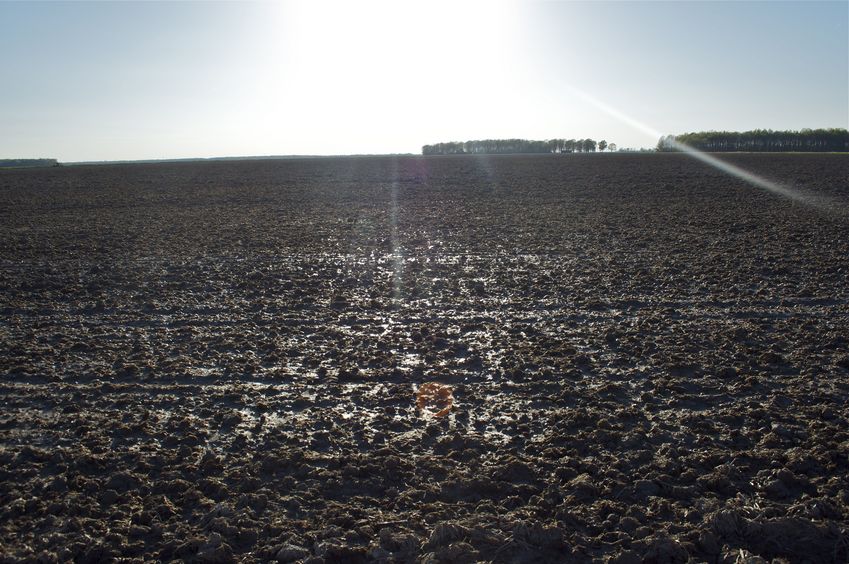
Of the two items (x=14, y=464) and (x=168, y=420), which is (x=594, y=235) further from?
(x=14, y=464)

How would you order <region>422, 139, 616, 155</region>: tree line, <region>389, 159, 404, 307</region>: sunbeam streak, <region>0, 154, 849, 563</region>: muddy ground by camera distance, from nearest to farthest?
<region>0, 154, 849, 563</region>: muddy ground
<region>389, 159, 404, 307</region>: sunbeam streak
<region>422, 139, 616, 155</region>: tree line

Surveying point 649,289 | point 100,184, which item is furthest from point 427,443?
point 100,184

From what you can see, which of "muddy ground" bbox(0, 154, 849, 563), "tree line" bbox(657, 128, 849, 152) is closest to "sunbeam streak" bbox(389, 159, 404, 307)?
"muddy ground" bbox(0, 154, 849, 563)

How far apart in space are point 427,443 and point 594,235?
10.0 m

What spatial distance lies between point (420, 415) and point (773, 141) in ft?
299

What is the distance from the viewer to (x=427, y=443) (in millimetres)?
4996

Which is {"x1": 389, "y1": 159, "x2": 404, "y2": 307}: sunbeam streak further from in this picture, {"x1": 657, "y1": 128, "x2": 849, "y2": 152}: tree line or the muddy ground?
{"x1": 657, "y1": 128, "x2": 849, "y2": 152}: tree line

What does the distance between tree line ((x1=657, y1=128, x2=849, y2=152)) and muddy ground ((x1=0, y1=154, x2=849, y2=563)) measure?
2983 inches

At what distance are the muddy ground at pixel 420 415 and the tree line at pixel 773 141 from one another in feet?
249

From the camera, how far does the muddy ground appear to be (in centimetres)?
389

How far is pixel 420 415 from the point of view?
5.45 m

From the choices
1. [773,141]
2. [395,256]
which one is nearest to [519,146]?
[773,141]

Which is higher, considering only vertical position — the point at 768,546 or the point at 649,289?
the point at 649,289

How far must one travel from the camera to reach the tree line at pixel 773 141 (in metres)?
76.5
